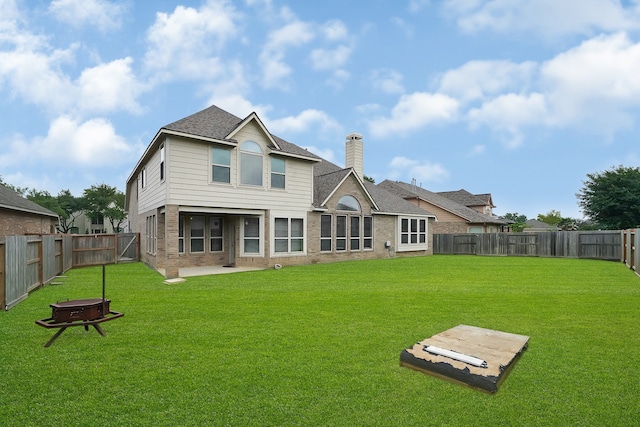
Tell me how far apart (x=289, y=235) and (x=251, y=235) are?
179 centimetres

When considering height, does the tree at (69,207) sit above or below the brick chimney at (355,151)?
below

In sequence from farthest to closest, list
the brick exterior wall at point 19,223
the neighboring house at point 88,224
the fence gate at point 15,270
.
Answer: the neighboring house at point 88,224 → the brick exterior wall at point 19,223 → the fence gate at point 15,270

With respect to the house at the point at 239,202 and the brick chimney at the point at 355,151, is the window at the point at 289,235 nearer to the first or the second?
the house at the point at 239,202

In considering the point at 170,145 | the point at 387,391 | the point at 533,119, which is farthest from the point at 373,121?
the point at 387,391

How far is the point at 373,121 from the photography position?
2419 cm

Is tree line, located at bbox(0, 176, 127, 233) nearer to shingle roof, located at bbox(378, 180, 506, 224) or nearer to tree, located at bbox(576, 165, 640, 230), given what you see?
shingle roof, located at bbox(378, 180, 506, 224)

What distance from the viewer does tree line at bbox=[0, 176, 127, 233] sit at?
5491 centimetres

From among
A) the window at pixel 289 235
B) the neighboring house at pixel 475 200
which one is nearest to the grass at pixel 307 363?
the window at pixel 289 235

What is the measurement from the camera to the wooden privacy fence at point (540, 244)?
817 inches

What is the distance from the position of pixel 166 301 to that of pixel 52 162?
3235 centimetres

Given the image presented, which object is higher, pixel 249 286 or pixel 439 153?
pixel 439 153

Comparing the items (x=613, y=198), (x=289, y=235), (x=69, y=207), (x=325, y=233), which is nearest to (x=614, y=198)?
(x=613, y=198)

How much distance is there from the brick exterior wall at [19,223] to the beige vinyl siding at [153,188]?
6034 millimetres

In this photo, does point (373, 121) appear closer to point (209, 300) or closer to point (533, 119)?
point (533, 119)
